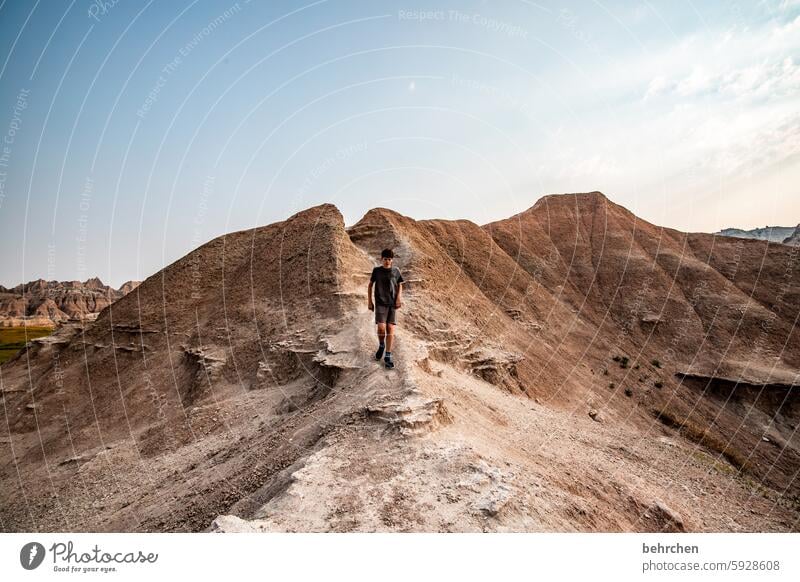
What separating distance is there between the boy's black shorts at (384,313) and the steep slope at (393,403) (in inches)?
54.0

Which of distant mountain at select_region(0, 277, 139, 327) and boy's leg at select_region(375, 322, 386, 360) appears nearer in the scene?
boy's leg at select_region(375, 322, 386, 360)

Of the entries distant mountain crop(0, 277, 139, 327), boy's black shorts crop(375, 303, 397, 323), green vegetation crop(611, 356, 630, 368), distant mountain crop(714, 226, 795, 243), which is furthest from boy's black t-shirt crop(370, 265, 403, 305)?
distant mountain crop(714, 226, 795, 243)

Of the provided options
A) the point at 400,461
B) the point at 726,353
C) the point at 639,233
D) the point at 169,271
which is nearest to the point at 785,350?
the point at 726,353

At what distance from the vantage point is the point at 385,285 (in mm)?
9984

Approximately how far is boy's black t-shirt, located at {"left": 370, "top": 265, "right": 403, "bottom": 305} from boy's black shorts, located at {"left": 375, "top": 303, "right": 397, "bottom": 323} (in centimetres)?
12

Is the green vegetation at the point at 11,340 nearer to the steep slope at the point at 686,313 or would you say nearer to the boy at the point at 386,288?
the boy at the point at 386,288

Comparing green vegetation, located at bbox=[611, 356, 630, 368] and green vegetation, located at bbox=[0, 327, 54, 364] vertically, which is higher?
green vegetation, located at bbox=[0, 327, 54, 364]

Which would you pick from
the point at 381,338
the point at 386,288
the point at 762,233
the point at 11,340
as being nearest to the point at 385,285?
the point at 386,288

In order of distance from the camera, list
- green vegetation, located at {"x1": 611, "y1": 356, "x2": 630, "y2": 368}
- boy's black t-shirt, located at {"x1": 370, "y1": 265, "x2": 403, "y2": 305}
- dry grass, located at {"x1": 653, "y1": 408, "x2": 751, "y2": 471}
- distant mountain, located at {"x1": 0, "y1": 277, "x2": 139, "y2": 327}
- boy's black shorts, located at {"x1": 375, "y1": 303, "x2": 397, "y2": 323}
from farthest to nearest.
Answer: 1. distant mountain, located at {"x1": 0, "y1": 277, "x2": 139, "y2": 327}
2. green vegetation, located at {"x1": 611, "y1": 356, "x2": 630, "y2": 368}
3. dry grass, located at {"x1": 653, "y1": 408, "x2": 751, "y2": 471}
4. boy's black shorts, located at {"x1": 375, "y1": 303, "x2": 397, "y2": 323}
5. boy's black t-shirt, located at {"x1": 370, "y1": 265, "x2": 403, "y2": 305}

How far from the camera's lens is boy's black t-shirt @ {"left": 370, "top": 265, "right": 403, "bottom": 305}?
9.95 m

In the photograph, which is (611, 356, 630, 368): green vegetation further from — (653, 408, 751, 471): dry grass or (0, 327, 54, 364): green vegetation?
(0, 327, 54, 364): green vegetation

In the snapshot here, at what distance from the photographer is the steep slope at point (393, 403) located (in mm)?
7332

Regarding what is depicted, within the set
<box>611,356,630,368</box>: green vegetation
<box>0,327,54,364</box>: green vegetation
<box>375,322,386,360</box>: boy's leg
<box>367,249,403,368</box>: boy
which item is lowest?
<box>611,356,630,368</box>: green vegetation

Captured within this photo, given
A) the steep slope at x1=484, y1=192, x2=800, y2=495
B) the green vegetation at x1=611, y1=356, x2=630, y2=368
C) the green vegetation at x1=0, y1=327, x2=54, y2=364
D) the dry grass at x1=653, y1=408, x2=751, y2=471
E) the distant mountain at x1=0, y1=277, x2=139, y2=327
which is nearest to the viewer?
the dry grass at x1=653, y1=408, x2=751, y2=471
